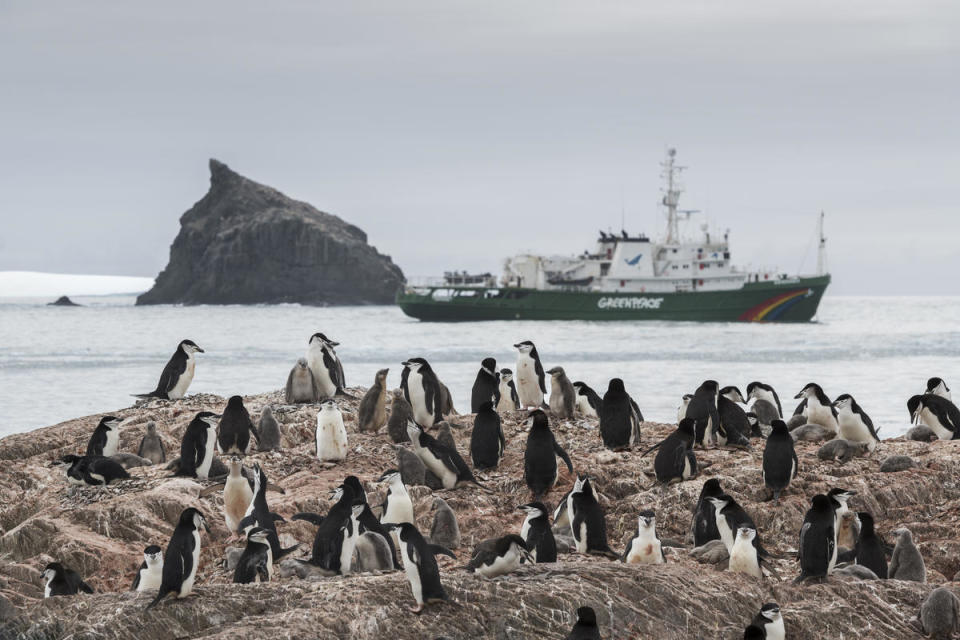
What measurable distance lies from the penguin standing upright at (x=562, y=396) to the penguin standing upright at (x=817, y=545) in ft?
16.8

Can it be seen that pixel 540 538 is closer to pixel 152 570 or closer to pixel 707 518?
pixel 707 518

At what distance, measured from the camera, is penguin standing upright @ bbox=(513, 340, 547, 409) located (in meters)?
13.9

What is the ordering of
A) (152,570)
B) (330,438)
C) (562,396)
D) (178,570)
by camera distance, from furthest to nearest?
(562,396) → (330,438) → (152,570) → (178,570)

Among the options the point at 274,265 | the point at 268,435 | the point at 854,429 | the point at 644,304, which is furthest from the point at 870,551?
the point at 274,265

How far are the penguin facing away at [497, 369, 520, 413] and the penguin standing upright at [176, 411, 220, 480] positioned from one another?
4123mm

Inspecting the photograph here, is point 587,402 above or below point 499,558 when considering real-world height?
above

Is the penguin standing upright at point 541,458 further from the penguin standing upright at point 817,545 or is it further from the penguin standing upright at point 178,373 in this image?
the penguin standing upright at point 178,373

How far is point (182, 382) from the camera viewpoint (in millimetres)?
14250

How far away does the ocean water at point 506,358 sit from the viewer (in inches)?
1038

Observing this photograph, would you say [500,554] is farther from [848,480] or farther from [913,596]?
[848,480]

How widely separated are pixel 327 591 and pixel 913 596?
357cm

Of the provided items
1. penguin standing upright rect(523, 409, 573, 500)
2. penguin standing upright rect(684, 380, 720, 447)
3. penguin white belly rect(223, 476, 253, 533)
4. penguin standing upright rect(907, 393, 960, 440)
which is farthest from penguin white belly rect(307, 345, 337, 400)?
penguin standing upright rect(907, 393, 960, 440)

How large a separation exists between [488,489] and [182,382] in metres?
5.91

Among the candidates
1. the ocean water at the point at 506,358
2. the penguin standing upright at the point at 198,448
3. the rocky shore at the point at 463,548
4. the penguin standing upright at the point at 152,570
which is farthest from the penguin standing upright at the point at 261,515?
the ocean water at the point at 506,358
